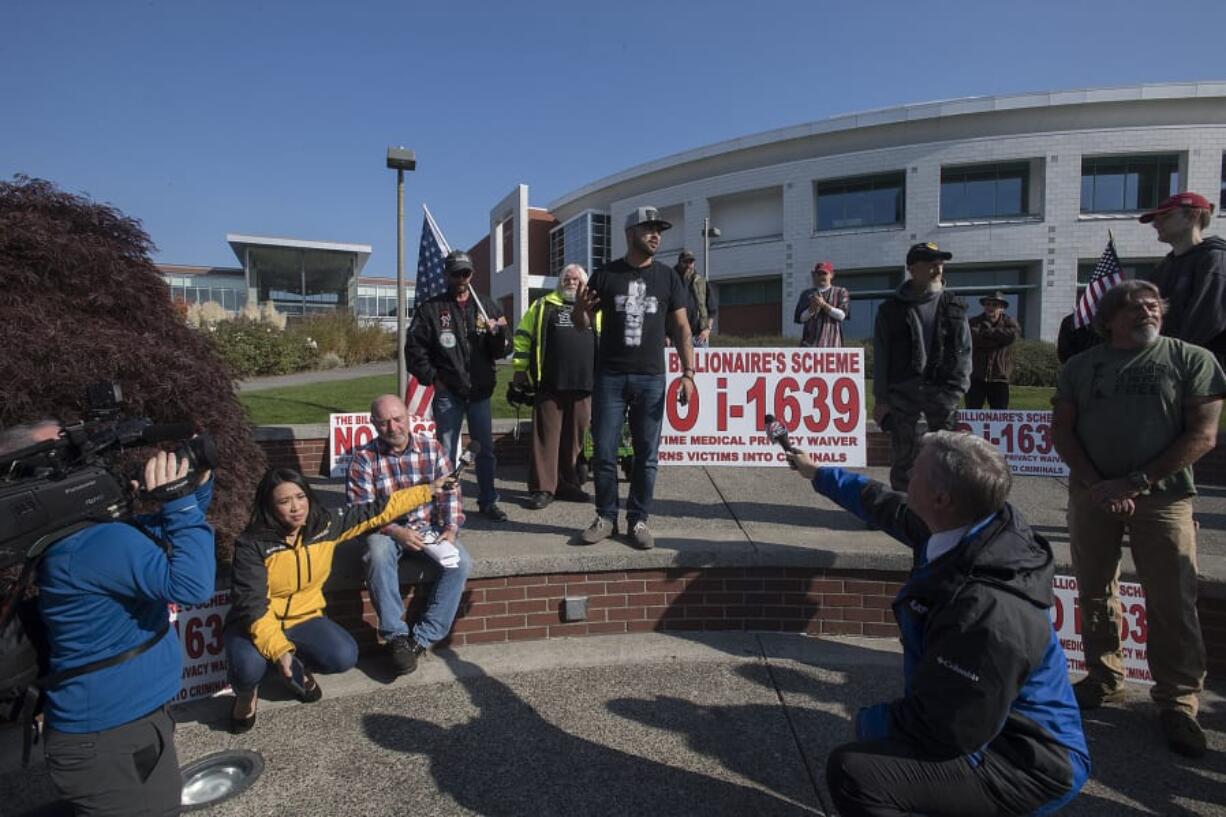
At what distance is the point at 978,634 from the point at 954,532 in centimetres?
34

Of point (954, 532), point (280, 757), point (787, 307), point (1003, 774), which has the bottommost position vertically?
point (280, 757)

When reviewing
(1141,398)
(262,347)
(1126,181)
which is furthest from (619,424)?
(1126,181)

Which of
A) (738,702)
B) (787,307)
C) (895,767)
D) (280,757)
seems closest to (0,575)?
(280,757)

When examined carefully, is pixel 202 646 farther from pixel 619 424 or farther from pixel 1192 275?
pixel 1192 275

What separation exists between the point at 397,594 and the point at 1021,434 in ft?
18.5

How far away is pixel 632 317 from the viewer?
4133 mm

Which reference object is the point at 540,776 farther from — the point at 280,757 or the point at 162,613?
the point at 162,613

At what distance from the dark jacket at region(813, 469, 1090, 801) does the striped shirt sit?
2.45 metres

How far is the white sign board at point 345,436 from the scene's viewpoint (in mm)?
6141

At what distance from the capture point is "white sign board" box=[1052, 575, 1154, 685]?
11.2 feet

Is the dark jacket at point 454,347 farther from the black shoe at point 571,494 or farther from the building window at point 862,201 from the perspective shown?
the building window at point 862,201

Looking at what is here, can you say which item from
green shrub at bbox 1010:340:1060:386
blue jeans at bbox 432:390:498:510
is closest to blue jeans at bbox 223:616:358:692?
blue jeans at bbox 432:390:498:510

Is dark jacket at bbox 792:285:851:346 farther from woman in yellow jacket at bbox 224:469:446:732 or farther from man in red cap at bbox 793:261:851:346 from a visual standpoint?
woman in yellow jacket at bbox 224:469:446:732

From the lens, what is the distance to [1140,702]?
3.24m
